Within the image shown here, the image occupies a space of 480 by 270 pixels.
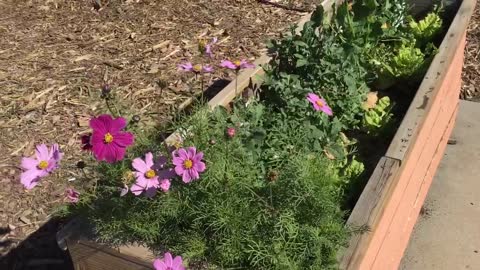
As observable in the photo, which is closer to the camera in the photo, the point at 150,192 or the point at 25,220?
the point at 150,192

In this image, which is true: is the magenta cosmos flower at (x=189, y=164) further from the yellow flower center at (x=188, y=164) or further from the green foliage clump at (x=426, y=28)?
the green foliage clump at (x=426, y=28)

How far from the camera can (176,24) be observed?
4414 mm

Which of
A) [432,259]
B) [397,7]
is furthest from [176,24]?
[432,259]

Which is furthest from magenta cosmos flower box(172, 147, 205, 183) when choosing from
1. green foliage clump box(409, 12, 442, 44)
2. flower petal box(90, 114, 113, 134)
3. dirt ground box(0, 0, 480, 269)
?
green foliage clump box(409, 12, 442, 44)

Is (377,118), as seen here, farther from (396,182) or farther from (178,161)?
(178,161)

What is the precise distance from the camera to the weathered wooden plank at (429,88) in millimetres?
2338

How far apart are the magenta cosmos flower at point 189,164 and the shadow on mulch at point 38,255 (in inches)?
53.1

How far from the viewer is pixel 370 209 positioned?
200cm

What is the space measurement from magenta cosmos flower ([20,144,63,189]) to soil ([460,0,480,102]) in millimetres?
3080

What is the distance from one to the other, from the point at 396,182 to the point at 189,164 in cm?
90

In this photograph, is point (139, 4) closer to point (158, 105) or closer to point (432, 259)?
point (158, 105)

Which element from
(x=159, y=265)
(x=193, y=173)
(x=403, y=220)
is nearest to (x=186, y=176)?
(x=193, y=173)

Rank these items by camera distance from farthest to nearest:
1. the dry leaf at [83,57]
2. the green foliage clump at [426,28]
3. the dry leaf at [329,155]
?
the dry leaf at [83,57], the green foliage clump at [426,28], the dry leaf at [329,155]

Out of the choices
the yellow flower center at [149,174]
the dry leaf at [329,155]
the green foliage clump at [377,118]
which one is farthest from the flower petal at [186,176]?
the green foliage clump at [377,118]
